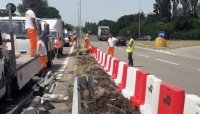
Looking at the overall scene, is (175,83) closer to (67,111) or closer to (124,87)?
(124,87)

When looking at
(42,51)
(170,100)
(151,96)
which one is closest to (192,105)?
(170,100)

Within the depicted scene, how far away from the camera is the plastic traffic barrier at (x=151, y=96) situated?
654cm

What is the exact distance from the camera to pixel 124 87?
10.2 meters

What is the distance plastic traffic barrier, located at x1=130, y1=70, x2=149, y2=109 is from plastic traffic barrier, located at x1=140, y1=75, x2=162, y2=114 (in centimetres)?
27

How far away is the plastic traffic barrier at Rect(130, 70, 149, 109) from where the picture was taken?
7.67 meters

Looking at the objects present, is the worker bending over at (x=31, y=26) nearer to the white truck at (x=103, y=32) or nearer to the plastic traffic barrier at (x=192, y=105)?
the plastic traffic barrier at (x=192, y=105)

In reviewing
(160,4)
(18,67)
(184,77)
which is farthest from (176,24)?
(18,67)

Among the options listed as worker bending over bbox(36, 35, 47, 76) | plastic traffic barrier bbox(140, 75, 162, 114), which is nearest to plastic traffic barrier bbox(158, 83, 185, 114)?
plastic traffic barrier bbox(140, 75, 162, 114)

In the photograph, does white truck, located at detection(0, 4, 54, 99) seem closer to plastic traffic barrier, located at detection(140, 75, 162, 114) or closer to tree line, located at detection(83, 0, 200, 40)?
plastic traffic barrier, located at detection(140, 75, 162, 114)

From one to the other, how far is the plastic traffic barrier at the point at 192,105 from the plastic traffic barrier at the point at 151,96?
132cm

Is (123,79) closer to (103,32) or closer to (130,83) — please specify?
(130,83)

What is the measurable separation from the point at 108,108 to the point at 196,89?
5140mm

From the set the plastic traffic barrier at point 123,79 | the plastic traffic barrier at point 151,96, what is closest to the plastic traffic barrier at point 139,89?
the plastic traffic barrier at point 151,96

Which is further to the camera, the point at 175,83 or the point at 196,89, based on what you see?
the point at 175,83
